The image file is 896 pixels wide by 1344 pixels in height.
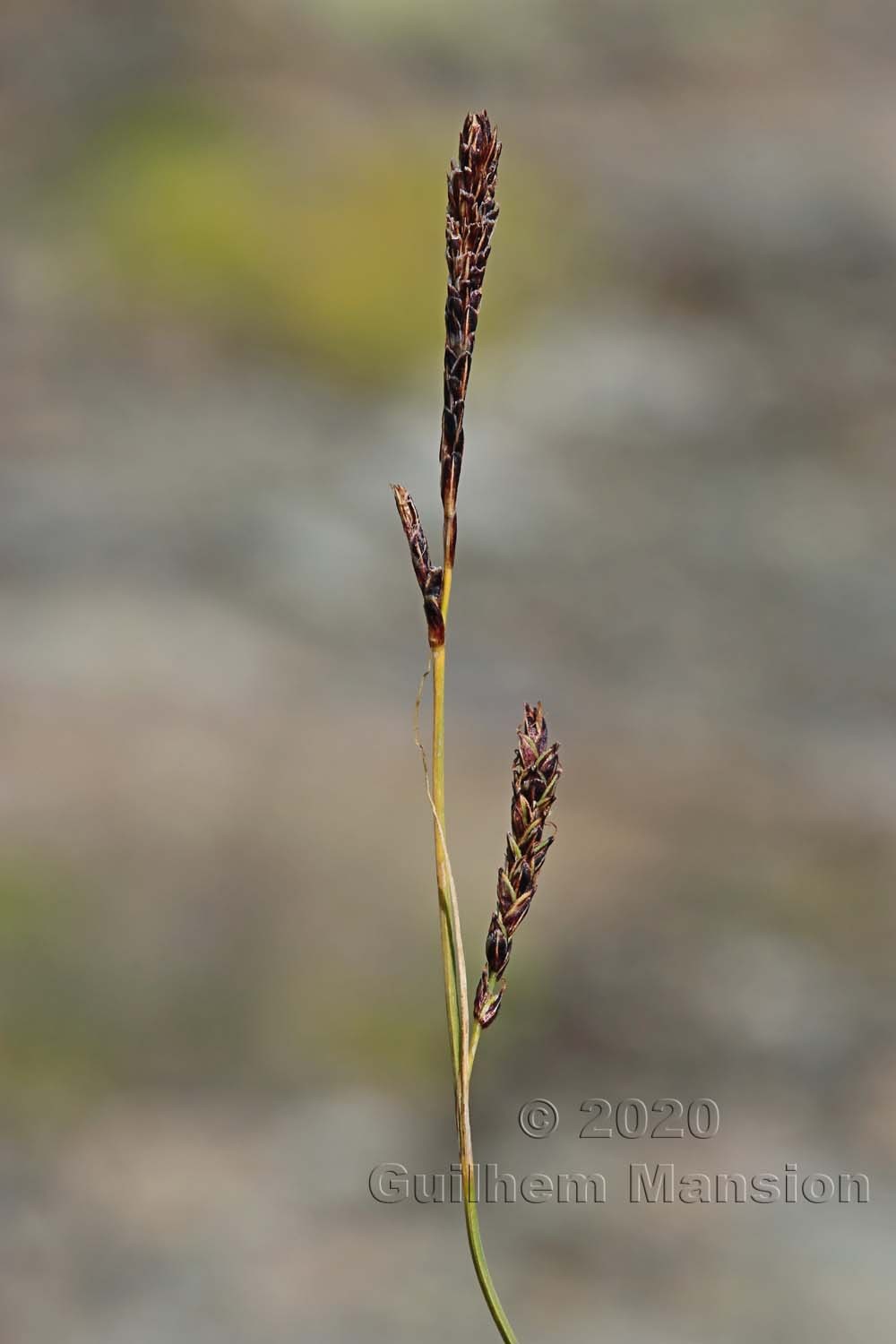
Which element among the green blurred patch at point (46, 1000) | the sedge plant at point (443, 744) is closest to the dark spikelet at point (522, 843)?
the sedge plant at point (443, 744)

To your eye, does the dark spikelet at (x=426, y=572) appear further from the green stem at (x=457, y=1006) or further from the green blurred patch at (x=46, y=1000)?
the green blurred patch at (x=46, y=1000)

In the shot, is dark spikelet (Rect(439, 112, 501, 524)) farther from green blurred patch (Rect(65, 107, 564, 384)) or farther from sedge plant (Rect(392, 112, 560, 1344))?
green blurred patch (Rect(65, 107, 564, 384))

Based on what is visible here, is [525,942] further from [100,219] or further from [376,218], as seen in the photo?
[100,219]

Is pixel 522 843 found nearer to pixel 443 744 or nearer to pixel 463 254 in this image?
pixel 443 744

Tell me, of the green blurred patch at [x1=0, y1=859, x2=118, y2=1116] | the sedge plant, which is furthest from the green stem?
the green blurred patch at [x1=0, y1=859, x2=118, y2=1116]

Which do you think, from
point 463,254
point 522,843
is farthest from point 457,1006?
point 463,254

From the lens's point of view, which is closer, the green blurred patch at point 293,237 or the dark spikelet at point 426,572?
the dark spikelet at point 426,572
